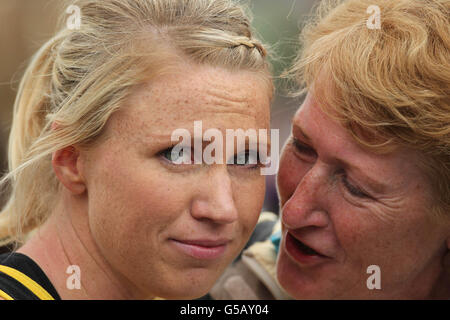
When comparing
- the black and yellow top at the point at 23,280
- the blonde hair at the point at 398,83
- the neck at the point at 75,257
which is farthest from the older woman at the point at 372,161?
the black and yellow top at the point at 23,280

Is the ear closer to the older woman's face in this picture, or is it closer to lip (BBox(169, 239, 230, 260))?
lip (BBox(169, 239, 230, 260))

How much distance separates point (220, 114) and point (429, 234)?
1086 millimetres

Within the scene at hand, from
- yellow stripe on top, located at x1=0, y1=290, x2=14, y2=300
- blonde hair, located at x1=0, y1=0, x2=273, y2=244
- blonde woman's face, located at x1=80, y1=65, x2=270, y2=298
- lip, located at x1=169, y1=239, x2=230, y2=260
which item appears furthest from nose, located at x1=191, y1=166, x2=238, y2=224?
yellow stripe on top, located at x1=0, y1=290, x2=14, y2=300

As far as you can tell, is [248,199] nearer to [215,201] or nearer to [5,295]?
[215,201]

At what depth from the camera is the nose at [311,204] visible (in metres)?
2.44

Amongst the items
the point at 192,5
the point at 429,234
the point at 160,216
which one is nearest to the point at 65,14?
the point at 192,5

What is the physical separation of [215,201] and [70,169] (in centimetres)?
60

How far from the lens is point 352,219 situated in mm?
2387

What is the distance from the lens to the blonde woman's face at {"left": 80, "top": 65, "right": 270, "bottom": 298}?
2.02 meters

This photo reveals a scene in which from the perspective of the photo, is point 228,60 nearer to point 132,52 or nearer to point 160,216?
point 132,52

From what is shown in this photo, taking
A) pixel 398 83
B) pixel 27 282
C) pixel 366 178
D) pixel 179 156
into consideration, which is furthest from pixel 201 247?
pixel 398 83

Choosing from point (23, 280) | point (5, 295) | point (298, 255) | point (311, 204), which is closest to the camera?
point (5, 295)

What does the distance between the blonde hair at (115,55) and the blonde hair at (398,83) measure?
324 millimetres
